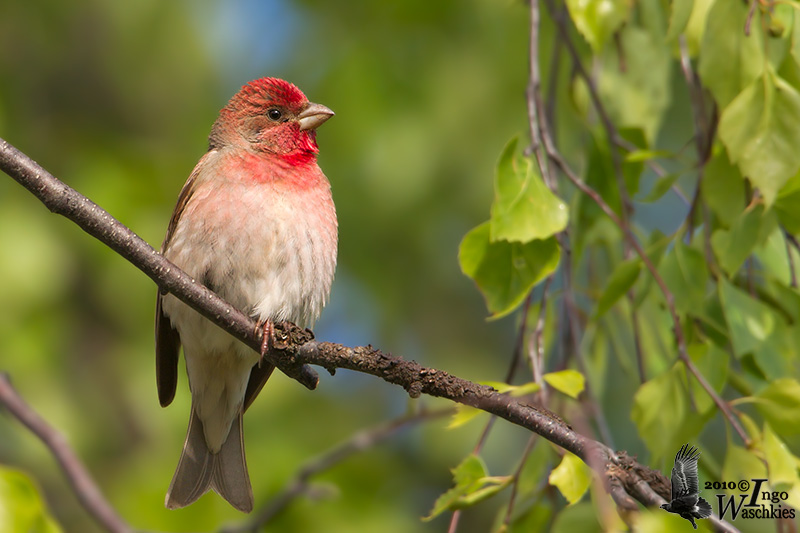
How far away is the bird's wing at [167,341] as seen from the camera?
4977 millimetres

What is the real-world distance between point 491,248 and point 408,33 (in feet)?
Answer: 13.0

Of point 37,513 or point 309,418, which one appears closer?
point 37,513

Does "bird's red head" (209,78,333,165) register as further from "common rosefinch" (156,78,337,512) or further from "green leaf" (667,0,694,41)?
"green leaf" (667,0,694,41)

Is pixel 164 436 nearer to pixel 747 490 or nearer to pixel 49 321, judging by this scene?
pixel 49 321

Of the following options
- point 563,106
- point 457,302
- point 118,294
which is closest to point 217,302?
point 563,106

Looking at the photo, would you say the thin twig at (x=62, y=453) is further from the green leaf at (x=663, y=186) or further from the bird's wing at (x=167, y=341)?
the green leaf at (x=663, y=186)

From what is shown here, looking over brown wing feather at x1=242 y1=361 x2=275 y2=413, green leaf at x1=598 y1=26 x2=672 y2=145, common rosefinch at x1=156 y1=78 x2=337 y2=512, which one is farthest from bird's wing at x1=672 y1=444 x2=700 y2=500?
brown wing feather at x1=242 y1=361 x2=275 y2=413

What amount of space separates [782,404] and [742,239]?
0.62 m

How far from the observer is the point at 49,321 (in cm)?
735

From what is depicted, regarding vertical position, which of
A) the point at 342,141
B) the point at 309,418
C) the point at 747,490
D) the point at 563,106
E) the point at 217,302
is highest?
the point at 342,141

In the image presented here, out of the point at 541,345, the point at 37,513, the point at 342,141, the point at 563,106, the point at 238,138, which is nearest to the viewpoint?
the point at 37,513

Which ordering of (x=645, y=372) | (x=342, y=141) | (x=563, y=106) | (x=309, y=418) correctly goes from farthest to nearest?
1. (x=309, y=418)
2. (x=342, y=141)
3. (x=563, y=106)
4. (x=645, y=372)

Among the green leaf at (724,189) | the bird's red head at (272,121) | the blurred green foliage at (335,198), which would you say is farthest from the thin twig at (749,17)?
the blurred green foliage at (335,198)

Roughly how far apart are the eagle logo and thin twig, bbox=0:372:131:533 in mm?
2538
